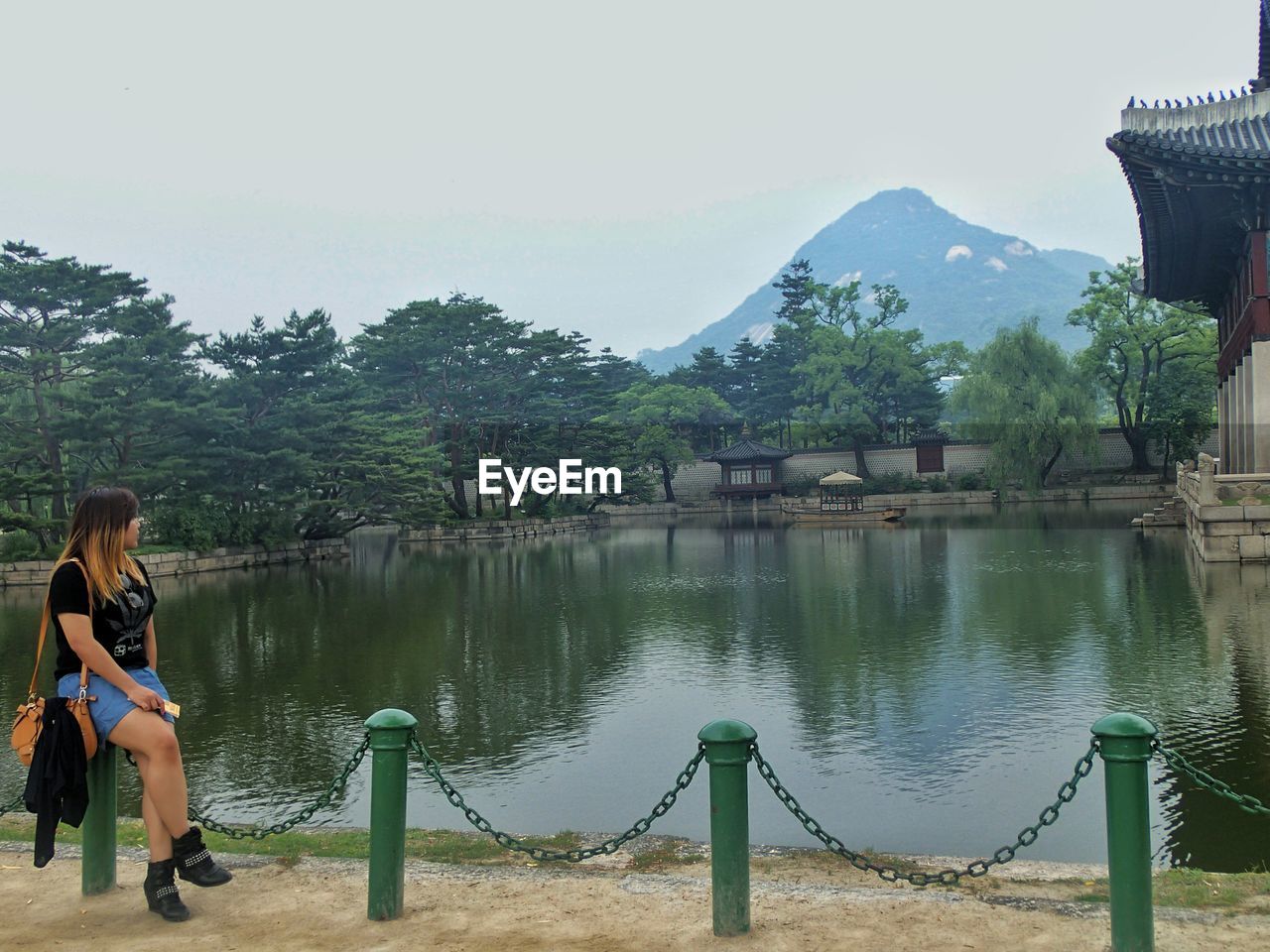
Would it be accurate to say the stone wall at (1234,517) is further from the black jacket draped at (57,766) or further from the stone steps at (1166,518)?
the black jacket draped at (57,766)

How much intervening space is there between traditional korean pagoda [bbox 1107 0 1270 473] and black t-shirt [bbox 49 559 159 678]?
854 inches

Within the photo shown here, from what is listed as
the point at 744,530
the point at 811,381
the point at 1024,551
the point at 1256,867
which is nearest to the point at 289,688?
the point at 1256,867

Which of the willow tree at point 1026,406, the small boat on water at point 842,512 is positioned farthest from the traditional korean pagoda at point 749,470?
the willow tree at point 1026,406

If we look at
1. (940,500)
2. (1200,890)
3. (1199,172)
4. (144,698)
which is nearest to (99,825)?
(144,698)

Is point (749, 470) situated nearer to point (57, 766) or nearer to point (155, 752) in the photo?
point (155, 752)

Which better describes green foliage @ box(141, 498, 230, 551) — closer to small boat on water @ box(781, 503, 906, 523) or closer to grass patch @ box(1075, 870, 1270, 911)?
small boat on water @ box(781, 503, 906, 523)

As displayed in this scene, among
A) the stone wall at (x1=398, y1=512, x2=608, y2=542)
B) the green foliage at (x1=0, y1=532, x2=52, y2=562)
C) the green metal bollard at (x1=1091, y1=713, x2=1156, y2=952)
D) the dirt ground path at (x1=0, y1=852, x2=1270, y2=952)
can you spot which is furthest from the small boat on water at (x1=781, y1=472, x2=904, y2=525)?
the green metal bollard at (x1=1091, y1=713, x2=1156, y2=952)

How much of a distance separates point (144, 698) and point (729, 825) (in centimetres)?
274

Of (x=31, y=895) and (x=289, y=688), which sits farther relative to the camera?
(x=289, y=688)

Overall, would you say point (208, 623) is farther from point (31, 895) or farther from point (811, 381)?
point (811, 381)

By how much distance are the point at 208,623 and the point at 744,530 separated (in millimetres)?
28303

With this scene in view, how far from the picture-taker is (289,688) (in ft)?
44.8

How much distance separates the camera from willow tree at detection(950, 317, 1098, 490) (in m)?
51.0

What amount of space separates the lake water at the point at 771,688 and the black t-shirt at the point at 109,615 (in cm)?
395
